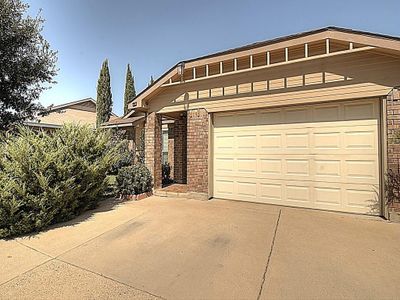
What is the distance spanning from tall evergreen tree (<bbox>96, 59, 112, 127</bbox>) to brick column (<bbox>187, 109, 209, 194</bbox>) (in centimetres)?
1608

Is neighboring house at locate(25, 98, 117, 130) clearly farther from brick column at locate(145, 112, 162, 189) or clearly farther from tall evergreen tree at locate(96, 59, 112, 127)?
brick column at locate(145, 112, 162, 189)

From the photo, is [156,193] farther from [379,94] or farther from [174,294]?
[379,94]

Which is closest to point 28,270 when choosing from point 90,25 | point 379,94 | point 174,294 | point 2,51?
point 174,294

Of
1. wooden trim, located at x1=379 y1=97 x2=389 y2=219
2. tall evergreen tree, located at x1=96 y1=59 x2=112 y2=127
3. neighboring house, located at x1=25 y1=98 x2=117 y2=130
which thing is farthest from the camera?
tall evergreen tree, located at x1=96 y1=59 x2=112 y2=127

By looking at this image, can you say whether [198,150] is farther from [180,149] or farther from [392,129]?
[392,129]

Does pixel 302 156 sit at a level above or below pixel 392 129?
below

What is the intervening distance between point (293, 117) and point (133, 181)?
16.6 ft

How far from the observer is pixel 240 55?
232 inches

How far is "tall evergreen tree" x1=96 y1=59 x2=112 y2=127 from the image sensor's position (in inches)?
817

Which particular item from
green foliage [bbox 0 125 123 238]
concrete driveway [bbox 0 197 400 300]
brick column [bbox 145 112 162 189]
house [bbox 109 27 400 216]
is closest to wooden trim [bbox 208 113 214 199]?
house [bbox 109 27 400 216]

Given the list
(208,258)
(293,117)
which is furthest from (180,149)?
(208,258)

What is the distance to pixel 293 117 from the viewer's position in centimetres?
590

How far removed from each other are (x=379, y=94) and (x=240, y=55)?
3275mm

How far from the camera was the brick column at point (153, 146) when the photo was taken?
779 cm
